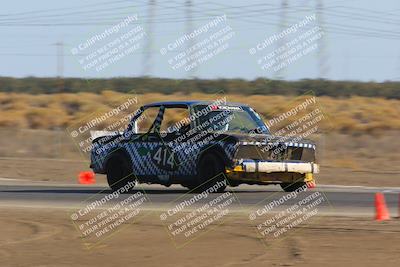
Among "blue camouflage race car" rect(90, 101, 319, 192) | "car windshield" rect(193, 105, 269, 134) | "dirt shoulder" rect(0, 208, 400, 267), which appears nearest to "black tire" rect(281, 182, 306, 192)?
"blue camouflage race car" rect(90, 101, 319, 192)

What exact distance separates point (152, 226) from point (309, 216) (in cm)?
247

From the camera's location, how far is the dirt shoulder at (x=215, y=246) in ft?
36.9

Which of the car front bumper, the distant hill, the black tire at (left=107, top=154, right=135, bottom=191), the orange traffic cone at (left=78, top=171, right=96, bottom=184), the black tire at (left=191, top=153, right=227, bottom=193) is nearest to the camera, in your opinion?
the car front bumper

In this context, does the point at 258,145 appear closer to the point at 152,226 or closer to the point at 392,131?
the point at 152,226

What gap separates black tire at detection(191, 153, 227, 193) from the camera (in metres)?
19.4

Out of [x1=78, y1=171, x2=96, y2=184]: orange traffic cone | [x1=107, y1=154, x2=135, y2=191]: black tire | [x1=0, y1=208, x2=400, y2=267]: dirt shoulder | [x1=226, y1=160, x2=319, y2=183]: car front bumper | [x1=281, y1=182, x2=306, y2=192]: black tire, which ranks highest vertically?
[x1=0, y1=208, x2=400, y2=267]: dirt shoulder

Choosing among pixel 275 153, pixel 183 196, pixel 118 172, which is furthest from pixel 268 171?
pixel 118 172

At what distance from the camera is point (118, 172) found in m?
21.3

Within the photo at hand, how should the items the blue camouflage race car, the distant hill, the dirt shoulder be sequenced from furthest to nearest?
the distant hill
the blue camouflage race car
the dirt shoulder

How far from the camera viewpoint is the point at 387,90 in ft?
255

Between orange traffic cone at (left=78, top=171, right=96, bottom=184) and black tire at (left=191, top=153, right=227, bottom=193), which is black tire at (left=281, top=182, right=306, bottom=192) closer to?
black tire at (left=191, top=153, right=227, bottom=193)

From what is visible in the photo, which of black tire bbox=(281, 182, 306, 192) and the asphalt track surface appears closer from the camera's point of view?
the asphalt track surface

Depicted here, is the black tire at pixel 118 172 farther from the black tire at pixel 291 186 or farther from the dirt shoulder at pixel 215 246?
the dirt shoulder at pixel 215 246

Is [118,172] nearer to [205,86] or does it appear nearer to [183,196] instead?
[183,196]
